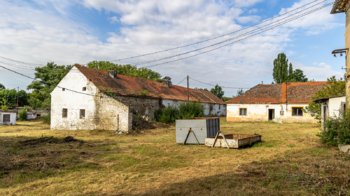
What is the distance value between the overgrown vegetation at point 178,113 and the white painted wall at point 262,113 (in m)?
5.71

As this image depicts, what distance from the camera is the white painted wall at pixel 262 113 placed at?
24.4 meters

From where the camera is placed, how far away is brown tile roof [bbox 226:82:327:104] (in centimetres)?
2525

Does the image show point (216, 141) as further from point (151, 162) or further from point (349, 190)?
point (349, 190)

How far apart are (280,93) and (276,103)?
1.99 m

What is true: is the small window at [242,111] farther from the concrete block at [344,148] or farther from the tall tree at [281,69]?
the concrete block at [344,148]

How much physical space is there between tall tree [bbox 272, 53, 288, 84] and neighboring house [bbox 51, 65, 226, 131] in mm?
25225

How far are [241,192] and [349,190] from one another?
224 centimetres

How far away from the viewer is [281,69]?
4038 centimetres

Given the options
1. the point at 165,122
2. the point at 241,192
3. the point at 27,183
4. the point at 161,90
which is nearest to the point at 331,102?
the point at 241,192

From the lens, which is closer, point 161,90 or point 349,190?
point 349,190

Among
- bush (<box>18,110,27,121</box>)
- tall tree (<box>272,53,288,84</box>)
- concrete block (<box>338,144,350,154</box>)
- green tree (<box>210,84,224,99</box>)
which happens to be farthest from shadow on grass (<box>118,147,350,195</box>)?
green tree (<box>210,84,224,99</box>)

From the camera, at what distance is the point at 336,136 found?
944 centimetres

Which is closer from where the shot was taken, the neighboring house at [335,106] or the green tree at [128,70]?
the neighboring house at [335,106]

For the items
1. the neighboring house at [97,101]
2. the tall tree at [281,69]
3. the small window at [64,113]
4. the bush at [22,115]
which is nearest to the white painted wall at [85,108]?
the neighboring house at [97,101]
